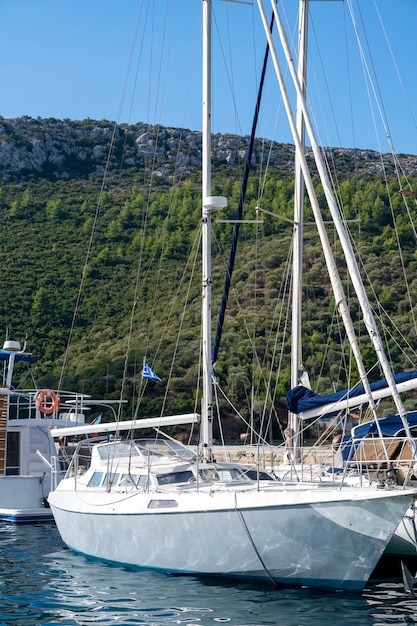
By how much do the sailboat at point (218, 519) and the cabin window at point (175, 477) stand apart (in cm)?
2

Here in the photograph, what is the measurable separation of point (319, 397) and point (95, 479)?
4.55m

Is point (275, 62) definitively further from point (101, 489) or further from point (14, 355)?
point (14, 355)

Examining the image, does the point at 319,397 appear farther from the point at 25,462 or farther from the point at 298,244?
the point at 25,462

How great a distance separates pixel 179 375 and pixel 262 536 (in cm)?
4781

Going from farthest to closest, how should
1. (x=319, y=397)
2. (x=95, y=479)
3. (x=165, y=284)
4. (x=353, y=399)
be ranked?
(x=165, y=284) < (x=319, y=397) < (x=95, y=479) < (x=353, y=399)

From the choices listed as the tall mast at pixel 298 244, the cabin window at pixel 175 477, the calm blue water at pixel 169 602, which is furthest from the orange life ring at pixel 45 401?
the cabin window at pixel 175 477

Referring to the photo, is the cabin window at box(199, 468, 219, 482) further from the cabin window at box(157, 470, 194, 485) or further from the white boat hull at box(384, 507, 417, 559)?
the white boat hull at box(384, 507, 417, 559)

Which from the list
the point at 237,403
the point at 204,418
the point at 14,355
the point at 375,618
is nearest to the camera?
the point at 375,618

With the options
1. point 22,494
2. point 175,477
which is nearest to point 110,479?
point 175,477

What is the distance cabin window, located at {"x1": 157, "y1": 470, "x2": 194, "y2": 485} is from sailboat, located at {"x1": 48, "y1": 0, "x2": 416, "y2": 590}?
0.02 meters

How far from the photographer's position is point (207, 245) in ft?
51.5

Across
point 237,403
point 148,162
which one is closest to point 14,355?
point 237,403

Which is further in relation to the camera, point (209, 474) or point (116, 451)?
point (116, 451)

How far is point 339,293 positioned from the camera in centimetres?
1335
